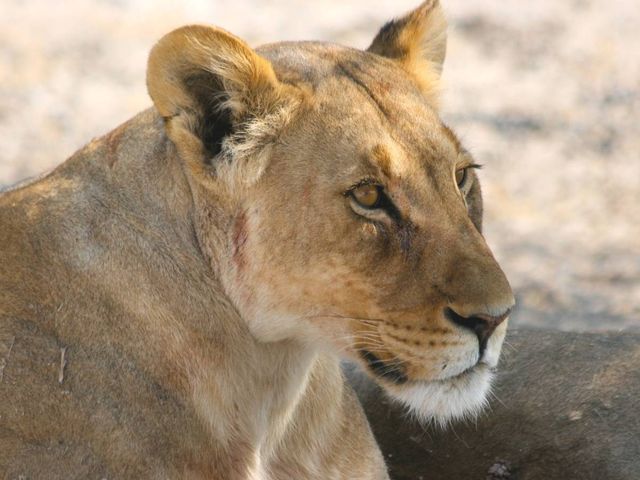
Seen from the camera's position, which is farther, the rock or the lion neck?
the rock

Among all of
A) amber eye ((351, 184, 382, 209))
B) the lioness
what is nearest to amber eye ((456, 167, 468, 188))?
the lioness

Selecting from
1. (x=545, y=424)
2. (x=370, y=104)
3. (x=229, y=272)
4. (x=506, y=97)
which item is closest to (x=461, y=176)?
(x=370, y=104)

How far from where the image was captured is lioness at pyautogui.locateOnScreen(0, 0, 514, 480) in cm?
308

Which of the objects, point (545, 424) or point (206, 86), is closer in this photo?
point (206, 86)

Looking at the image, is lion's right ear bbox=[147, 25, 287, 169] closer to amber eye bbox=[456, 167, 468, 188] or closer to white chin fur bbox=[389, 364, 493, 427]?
amber eye bbox=[456, 167, 468, 188]

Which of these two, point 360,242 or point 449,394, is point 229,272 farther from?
point 449,394

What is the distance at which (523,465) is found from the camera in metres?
4.11

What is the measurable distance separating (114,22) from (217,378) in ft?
20.2

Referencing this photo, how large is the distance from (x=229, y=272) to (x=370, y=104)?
21.7 inches

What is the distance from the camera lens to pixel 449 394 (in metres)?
3.11

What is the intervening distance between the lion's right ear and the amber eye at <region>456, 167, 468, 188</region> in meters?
0.50

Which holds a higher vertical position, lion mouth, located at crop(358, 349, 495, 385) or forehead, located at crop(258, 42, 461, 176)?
forehead, located at crop(258, 42, 461, 176)

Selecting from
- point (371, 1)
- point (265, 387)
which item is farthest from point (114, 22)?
point (265, 387)

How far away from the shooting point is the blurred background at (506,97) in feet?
22.6
